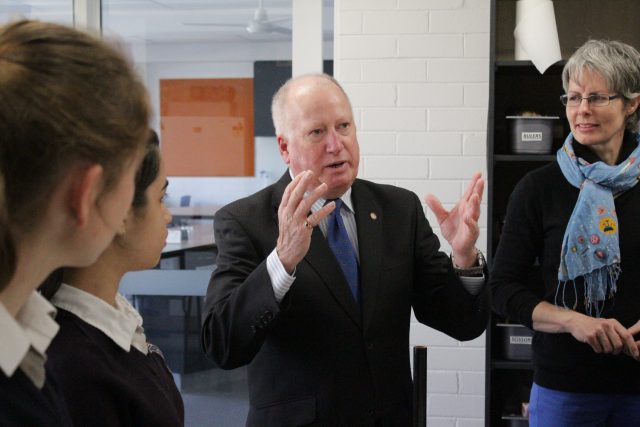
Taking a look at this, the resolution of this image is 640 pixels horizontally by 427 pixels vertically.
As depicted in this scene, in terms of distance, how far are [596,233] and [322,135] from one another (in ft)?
2.96

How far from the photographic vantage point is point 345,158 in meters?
1.81

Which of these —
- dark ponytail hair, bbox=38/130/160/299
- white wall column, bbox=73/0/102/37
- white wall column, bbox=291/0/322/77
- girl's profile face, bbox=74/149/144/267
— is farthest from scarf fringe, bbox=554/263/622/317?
white wall column, bbox=73/0/102/37

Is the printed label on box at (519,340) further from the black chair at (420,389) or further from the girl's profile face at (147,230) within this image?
the girl's profile face at (147,230)

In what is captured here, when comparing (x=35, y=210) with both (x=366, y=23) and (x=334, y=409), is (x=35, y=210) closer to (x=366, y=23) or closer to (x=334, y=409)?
(x=334, y=409)

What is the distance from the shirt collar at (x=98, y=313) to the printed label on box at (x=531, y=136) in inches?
83.1

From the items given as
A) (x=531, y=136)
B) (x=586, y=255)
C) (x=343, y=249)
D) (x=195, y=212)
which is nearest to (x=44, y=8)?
(x=195, y=212)

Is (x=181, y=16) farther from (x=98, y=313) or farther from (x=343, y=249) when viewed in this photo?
(x=98, y=313)

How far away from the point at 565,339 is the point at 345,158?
2.95ft

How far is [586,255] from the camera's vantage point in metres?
2.18

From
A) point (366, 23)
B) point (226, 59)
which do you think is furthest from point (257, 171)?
point (366, 23)

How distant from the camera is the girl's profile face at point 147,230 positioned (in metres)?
1.22

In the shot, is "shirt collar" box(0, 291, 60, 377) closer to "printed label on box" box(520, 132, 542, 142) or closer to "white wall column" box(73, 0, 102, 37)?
"printed label on box" box(520, 132, 542, 142)

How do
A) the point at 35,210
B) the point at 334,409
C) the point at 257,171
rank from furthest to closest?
1. the point at 257,171
2. the point at 334,409
3. the point at 35,210

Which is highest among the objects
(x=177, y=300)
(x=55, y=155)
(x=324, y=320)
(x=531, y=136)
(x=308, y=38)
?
(x=308, y=38)
